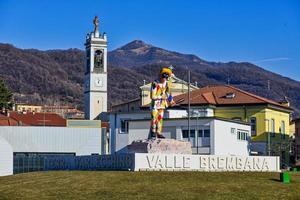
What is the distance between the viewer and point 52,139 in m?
97.7

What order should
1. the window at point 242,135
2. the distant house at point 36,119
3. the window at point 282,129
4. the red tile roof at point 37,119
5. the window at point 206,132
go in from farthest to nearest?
the red tile roof at point 37,119, the distant house at point 36,119, the window at point 282,129, the window at point 242,135, the window at point 206,132

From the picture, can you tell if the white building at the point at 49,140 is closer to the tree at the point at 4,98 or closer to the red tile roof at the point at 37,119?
the red tile roof at the point at 37,119

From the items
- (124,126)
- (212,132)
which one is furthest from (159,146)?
(124,126)

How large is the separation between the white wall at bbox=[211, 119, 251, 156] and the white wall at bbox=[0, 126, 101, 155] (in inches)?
871

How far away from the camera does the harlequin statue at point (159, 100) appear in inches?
2039

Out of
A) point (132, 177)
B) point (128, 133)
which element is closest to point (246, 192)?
point (132, 177)

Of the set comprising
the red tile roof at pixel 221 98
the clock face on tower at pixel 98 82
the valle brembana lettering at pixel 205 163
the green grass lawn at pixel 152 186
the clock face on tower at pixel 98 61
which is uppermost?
the clock face on tower at pixel 98 61

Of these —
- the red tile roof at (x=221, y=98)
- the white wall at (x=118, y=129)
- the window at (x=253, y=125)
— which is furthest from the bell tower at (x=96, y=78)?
the window at (x=253, y=125)

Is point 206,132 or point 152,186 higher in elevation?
point 206,132

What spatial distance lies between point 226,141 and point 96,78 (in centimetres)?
5986

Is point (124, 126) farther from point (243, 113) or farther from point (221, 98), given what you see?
point (243, 113)

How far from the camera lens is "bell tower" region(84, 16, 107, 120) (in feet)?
458

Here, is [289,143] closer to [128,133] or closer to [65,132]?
[128,133]

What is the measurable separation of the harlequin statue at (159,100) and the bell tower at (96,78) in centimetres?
8683
